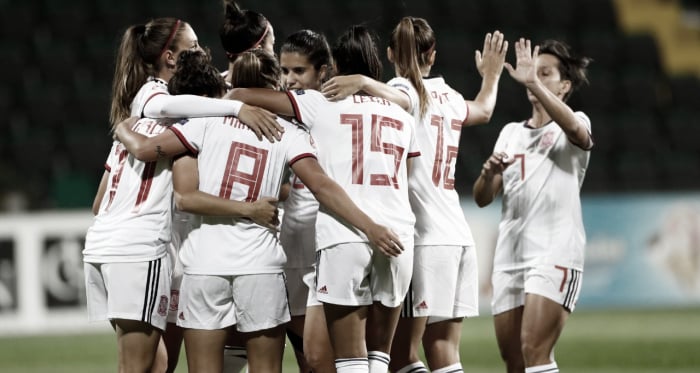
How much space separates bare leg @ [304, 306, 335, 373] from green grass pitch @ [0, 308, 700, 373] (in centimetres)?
367

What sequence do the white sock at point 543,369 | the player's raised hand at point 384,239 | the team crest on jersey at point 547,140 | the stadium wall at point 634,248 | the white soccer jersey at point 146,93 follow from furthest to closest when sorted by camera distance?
the stadium wall at point 634,248 < the team crest on jersey at point 547,140 < the white sock at point 543,369 < the white soccer jersey at point 146,93 < the player's raised hand at point 384,239

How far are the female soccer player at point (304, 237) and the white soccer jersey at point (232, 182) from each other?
385 mm

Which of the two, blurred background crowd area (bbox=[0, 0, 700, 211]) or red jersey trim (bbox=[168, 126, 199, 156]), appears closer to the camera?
red jersey trim (bbox=[168, 126, 199, 156])

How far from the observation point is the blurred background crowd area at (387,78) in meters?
13.6

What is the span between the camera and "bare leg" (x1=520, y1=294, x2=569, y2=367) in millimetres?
5332

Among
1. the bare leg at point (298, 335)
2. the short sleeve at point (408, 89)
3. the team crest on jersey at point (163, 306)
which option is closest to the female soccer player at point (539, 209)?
the short sleeve at point (408, 89)

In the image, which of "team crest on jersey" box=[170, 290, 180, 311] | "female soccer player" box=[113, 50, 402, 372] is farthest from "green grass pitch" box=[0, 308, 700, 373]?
"female soccer player" box=[113, 50, 402, 372]

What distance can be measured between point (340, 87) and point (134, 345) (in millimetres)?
1440

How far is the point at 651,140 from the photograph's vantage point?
52.7 feet

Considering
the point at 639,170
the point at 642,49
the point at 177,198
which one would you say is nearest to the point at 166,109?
the point at 177,198

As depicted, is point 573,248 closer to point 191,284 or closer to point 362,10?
point 191,284

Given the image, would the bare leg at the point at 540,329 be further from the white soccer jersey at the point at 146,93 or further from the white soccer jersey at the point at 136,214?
the white soccer jersey at the point at 146,93

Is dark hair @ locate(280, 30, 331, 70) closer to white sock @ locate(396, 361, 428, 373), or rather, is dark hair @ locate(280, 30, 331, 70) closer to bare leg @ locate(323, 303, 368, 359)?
bare leg @ locate(323, 303, 368, 359)

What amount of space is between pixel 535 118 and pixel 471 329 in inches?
229
